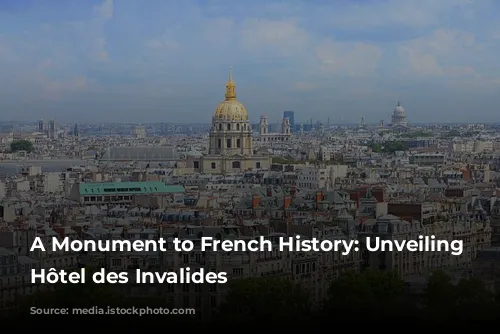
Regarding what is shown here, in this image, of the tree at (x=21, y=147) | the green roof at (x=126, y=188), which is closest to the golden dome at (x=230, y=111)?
the green roof at (x=126, y=188)

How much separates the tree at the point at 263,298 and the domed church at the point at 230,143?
8192 cm

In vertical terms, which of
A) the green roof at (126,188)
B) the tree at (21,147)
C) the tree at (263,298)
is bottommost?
the tree at (263,298)

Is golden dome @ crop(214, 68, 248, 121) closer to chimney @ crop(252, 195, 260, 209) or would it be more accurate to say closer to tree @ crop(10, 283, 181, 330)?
chimney @ crop(252, 195, 260, 209)

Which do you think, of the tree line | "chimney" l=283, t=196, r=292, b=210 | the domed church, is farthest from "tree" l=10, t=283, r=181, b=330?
the domed church

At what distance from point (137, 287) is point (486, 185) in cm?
5112

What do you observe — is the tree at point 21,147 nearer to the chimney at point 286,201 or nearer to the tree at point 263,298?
the chimney at point 286,201

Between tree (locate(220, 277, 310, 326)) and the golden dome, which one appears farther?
the golden dome

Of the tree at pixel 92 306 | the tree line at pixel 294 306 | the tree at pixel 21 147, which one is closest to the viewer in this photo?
the tree line at pixel 294 306

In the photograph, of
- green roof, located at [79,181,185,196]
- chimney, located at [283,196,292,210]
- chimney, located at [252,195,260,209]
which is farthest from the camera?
green roof, located at [79,181,185,196]

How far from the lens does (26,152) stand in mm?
190000

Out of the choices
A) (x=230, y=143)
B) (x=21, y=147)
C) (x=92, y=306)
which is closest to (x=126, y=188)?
(x=230, y=143)

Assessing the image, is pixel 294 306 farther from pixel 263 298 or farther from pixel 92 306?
pixel 92 306

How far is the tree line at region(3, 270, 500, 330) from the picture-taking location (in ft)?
114

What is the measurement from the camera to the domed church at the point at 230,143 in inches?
4860
